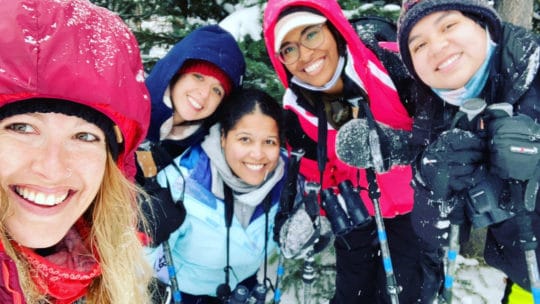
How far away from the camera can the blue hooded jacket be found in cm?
358

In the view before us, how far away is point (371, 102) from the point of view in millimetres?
3172

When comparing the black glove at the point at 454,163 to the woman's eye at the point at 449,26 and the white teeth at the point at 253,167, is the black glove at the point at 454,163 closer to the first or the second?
the woman's eye at the point at 449,26

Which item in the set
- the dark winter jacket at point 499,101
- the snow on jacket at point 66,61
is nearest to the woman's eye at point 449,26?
the dark winter jacket at point 499,101

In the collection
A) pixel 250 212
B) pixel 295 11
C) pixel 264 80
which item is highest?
pixel 295 11

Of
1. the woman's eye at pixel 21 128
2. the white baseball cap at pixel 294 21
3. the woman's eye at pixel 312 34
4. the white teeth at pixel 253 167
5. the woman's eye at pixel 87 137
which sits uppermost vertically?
the white baseball cap at pixel 294 21

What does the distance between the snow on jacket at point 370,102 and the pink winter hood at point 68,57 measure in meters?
1.67

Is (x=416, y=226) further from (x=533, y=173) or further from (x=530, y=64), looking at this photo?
(x=530, y=64)

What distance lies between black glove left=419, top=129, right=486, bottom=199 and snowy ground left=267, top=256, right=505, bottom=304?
267 cm

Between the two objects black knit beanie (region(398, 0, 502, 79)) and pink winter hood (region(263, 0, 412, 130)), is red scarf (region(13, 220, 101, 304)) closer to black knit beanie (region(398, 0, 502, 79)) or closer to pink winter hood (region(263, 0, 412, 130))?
pink winter hood (region(263, 0, 412, 130))

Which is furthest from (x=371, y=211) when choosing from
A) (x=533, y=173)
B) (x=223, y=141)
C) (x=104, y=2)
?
(x=104, y=2)

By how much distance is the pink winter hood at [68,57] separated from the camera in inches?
55.4

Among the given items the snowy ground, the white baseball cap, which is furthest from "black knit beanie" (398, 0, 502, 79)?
the snowy ground

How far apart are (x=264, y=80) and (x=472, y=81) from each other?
243 cm

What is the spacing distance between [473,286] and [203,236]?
10.3ft
